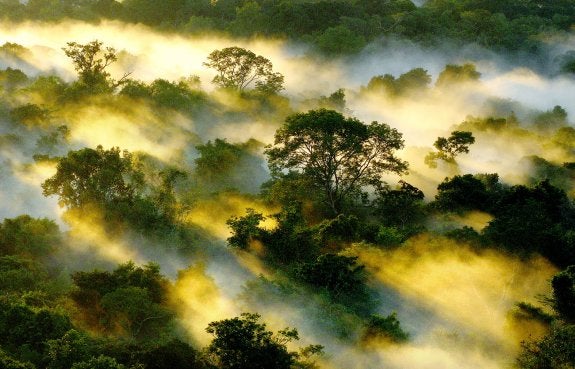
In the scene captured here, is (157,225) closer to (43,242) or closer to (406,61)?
(43,242)

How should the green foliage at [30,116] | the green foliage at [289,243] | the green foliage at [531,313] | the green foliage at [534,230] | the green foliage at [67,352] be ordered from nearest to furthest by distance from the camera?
1. the green foliage at [67,352]
2. the green foliage at [531,313]
3. the green foliage at [534,230]
4. the green foliage at [289,243]
5. the green foliage at [30,116]

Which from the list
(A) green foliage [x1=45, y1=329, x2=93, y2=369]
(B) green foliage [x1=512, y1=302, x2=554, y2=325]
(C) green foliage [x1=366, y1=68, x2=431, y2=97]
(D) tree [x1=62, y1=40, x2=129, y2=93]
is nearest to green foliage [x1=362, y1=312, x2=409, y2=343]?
(B) green foliage [x1=512, y1=302, x2=554, y2=325]

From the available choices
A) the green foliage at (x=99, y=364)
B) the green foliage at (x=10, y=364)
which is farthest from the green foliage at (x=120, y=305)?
the green foliage at (x=10, y=364)

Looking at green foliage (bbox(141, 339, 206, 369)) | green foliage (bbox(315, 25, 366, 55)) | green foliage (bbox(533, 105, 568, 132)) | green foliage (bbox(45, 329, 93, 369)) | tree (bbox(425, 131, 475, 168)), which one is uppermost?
green foliage (bbox(315, 25, 366, 55))

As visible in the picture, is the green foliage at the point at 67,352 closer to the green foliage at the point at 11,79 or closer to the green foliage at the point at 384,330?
the green foliage at the point at 384,330

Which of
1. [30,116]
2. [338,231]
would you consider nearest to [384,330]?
[338,231]

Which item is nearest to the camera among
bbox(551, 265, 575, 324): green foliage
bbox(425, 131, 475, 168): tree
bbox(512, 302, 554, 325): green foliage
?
bbox(551, 265, 575, 324): green foliage

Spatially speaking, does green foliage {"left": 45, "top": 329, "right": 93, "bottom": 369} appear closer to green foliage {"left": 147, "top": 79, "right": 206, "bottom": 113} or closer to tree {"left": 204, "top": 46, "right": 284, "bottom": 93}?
green foliage {"left": 147, "top": 79, "right": 206, "bottom": 113}
